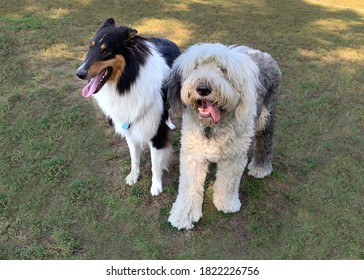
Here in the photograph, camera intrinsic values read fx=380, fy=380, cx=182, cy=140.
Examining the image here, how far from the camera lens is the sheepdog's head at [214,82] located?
2756 mm

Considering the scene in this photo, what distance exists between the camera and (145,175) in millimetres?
4121

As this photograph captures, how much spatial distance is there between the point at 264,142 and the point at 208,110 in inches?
51.4

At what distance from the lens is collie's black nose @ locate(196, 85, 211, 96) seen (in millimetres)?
2717

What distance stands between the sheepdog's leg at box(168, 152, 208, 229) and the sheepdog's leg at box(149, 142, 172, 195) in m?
0.30

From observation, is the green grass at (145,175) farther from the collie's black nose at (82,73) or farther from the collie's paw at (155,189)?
the collie's black nose at (82,73)

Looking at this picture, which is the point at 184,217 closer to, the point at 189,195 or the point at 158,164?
the point at 189,195

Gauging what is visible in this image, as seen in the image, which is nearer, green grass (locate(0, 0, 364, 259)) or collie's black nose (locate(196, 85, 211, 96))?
collie's black nose (locate(196, 85, 211, 96))

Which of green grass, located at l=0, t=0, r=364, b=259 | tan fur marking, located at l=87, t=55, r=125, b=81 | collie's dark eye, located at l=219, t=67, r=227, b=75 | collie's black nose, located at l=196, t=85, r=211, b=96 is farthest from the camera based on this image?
green grass, located at l=0, t=0, r=364, b=259

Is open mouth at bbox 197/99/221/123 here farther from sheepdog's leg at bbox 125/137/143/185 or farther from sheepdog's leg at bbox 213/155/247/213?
sheepdog's leg at bbox 125/137/143/185

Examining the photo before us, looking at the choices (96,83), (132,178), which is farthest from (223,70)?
(132,178)

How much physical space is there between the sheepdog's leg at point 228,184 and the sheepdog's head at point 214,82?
22.0 inches

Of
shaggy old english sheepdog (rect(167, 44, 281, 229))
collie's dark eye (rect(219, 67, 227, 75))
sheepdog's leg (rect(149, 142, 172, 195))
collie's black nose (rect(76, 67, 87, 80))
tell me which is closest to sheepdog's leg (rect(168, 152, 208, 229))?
shaggy old english sheepdog (rect(167, 44, 281, 229))

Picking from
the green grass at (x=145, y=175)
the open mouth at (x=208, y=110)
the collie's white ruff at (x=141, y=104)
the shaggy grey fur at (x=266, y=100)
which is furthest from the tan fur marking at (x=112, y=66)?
the green grass at (x=145, y=175)

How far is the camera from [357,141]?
470 cm
